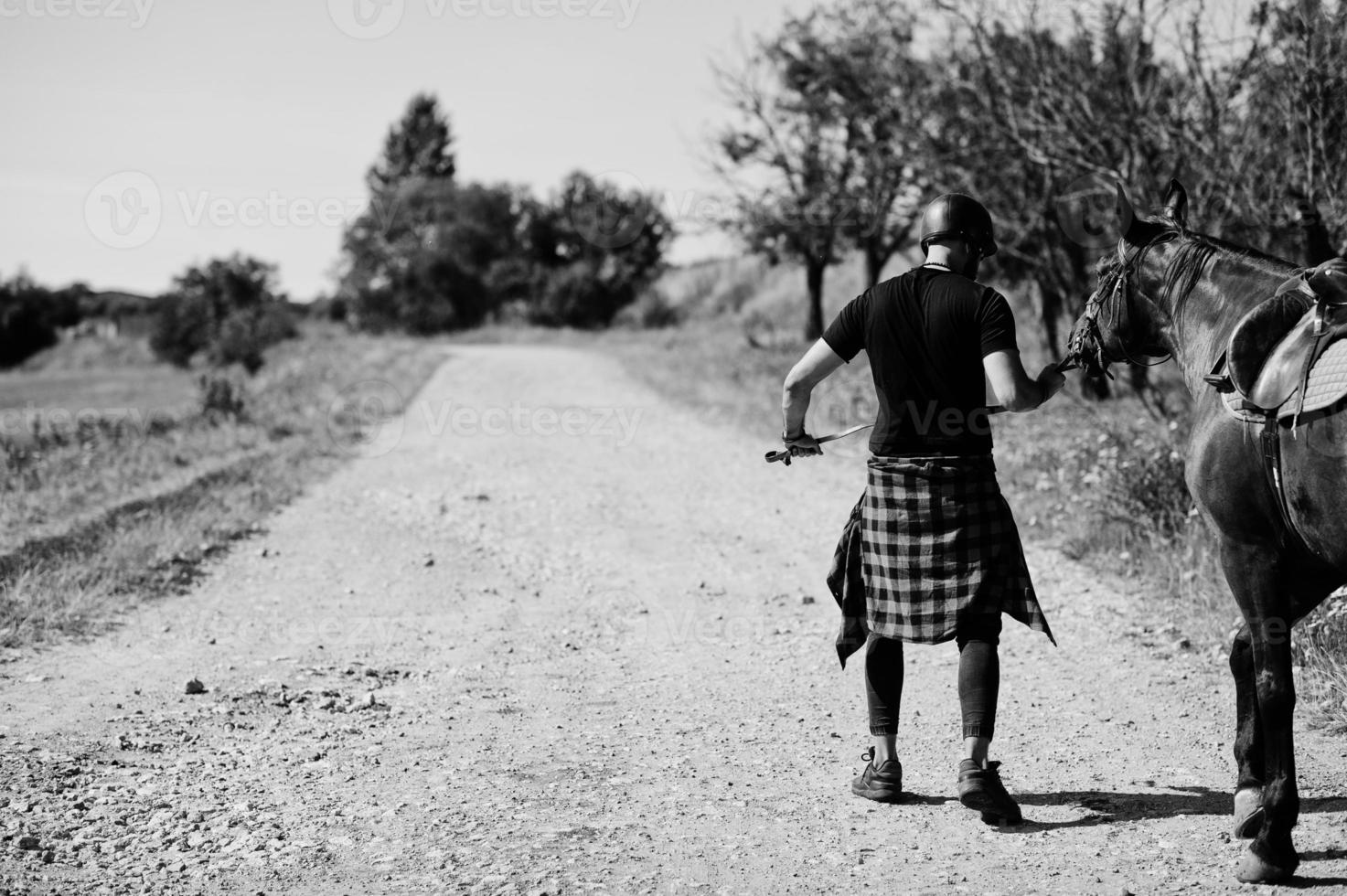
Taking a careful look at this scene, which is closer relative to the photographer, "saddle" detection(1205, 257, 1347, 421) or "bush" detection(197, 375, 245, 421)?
"saddle" detection(1205, 257, 1347, 421)

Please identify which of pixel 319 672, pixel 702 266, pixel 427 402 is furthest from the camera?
pixel 702 266

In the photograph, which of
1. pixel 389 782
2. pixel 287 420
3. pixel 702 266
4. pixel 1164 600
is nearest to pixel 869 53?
pixel 287 420

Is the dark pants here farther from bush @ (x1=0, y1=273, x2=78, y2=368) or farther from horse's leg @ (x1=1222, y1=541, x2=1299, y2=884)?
bush @ (x1=0, y1=273, x2=78, y2=368)

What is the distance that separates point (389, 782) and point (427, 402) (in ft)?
51.0

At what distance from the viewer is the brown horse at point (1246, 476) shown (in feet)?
11.0

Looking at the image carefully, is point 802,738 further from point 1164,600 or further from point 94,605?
point 94,605

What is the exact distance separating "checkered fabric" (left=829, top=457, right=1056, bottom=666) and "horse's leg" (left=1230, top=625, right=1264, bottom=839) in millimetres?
652

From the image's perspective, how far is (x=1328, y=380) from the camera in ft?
10.6

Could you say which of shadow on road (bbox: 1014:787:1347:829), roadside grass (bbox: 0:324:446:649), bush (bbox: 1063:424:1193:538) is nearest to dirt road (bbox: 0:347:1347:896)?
shadow on road (bbox: 1014:787:1347:829)

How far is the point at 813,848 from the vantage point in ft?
12.5

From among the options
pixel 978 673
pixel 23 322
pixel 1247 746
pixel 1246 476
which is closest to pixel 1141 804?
Result: pixel 1247 746

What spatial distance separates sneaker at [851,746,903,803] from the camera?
4156 mm

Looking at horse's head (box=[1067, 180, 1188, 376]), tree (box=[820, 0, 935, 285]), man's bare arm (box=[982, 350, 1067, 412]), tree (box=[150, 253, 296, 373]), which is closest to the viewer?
man's bare arm (box=[982, 350, 1067, 412])

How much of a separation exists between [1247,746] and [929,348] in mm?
1656
